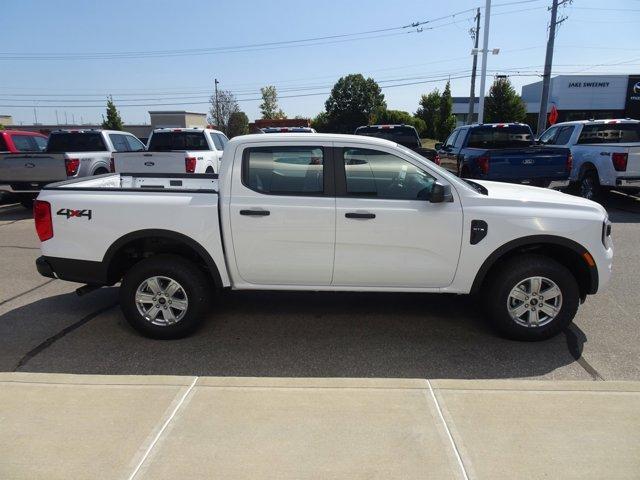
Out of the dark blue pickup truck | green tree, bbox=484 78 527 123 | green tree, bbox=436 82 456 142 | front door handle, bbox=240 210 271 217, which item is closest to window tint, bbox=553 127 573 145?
the dark blue pickup truck

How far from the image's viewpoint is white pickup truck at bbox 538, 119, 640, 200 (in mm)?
10984

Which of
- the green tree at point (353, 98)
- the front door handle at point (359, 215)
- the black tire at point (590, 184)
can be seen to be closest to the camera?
the front door handle at point (359, 215)

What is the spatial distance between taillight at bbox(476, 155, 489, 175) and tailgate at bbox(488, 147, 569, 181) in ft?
0.26

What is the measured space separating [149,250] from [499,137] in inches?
408

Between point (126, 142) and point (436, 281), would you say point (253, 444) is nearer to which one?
point (436, 281)

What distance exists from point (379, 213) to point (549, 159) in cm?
769

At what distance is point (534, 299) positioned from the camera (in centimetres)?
443

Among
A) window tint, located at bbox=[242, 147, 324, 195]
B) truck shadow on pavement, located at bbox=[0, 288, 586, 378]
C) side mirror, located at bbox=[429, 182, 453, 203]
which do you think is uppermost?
window tint, located at bbox=[242, 147, 324, 195]

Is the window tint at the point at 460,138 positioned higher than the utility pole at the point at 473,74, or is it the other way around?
the utility pole at the point at 473,74

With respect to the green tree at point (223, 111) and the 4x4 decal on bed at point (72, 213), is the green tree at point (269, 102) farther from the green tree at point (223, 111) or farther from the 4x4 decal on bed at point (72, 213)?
the 4x4 decal on bed at point (72, 213)

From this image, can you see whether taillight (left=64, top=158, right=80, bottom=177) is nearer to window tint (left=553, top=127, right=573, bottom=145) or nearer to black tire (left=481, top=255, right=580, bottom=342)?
black tire (left=481, top=255, right=580, bottom=342)

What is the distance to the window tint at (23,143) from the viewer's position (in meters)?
13.4

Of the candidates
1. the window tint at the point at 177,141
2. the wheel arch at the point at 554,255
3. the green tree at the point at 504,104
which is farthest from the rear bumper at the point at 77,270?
the green tree at the point at 504,104

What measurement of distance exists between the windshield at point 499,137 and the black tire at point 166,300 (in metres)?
9.85
